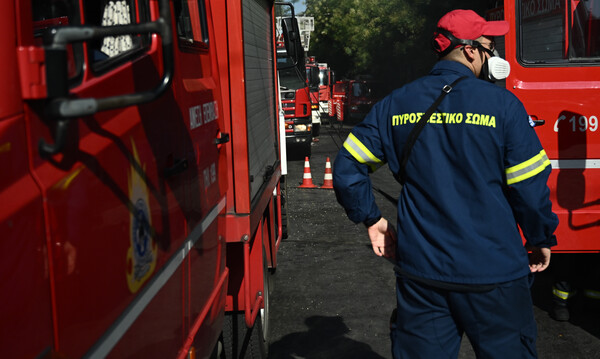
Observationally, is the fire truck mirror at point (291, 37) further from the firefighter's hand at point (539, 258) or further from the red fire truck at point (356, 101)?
the red fire truck at point (356, 101)

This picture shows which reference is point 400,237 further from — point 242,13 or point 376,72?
point 376,72

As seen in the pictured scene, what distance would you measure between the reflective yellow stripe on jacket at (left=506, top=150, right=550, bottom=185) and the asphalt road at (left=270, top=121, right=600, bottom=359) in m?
2.44

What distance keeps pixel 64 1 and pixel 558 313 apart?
4691 millimetres

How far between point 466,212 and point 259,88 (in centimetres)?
254

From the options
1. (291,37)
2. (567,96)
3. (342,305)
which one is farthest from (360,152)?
(291,37)

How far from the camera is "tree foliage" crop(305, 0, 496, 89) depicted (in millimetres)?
26891

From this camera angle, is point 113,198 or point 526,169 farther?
point 526,169

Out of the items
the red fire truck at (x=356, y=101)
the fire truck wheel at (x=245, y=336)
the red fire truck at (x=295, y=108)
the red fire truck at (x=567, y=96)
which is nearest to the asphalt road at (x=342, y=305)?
the fire truck wheel at (x=245, y=336)

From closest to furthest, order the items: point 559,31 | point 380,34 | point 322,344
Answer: point 322,344 < point 559,31 < point 380,34

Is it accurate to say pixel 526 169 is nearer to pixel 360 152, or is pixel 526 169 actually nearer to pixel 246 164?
pixel 360 152

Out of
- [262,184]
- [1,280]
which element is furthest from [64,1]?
[262,184]

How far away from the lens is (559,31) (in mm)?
5375

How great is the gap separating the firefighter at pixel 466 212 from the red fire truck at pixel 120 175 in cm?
87

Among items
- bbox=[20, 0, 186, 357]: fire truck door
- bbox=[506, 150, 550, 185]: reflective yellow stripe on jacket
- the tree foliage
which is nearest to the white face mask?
bbox=[506, 150, 550, 185]: reflective yellow stripe on jacket
